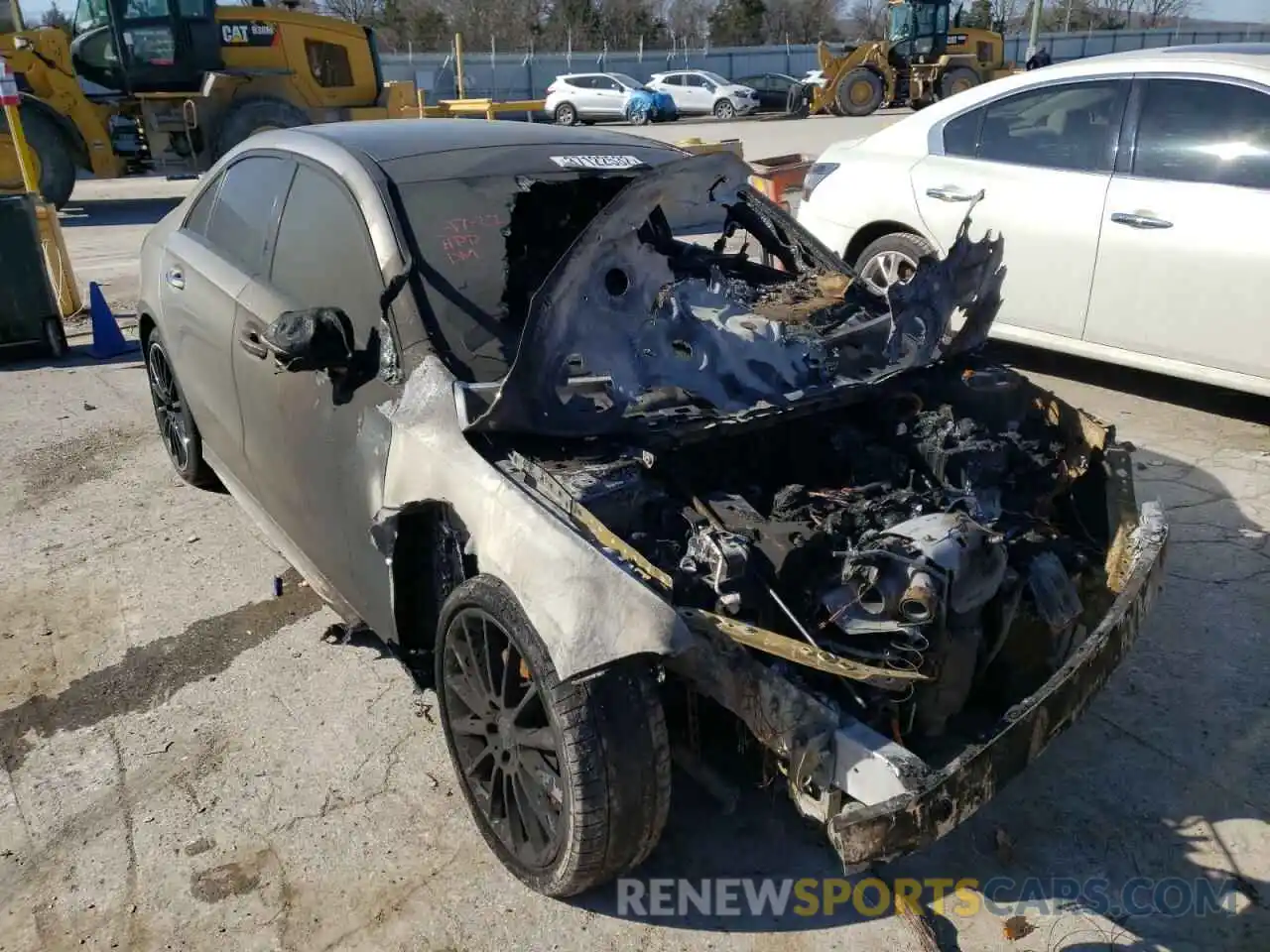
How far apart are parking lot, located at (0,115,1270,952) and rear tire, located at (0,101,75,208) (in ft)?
35.9

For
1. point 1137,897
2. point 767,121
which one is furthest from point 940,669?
point 767,121

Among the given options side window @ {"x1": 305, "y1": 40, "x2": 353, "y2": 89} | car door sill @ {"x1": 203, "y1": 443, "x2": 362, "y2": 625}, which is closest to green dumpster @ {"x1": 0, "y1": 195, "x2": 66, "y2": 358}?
car door sill @ {"x1": 203, "y1": 443, "x2": 362, "y2": 625}

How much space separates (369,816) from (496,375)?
128cm

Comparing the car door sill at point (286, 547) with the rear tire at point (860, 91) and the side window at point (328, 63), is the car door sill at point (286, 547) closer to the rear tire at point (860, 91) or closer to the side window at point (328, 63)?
the side window at point (328, 63)

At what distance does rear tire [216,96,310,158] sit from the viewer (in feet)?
46.3

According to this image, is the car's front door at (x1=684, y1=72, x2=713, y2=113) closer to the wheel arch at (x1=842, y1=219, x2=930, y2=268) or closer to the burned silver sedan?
the wheel arch at (x1=842, y1=219, x2=930, y2=268)

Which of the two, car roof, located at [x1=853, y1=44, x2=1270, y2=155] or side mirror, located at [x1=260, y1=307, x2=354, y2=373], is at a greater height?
car roof, located at [x1=853, y1=44, x2=1270, y2=155]

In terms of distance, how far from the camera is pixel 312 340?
279cm

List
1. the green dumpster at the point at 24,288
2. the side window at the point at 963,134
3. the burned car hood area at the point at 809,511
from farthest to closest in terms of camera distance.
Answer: the green dumpster at the point at 24,288
the side window at the point at 963,134
the burned car hood area at the point at 809,511

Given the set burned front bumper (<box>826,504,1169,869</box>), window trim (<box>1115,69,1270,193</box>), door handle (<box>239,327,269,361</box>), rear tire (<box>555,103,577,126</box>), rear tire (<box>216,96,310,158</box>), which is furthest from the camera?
rear tire (<box>555,103,577,126</box>)

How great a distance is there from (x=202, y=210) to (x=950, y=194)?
150 inches

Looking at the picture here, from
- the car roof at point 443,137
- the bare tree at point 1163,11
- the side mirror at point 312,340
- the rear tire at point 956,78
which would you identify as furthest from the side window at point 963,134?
the bare tree at point 1163,11

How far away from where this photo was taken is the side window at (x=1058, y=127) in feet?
16.6

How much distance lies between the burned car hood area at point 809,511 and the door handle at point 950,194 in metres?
2.41
